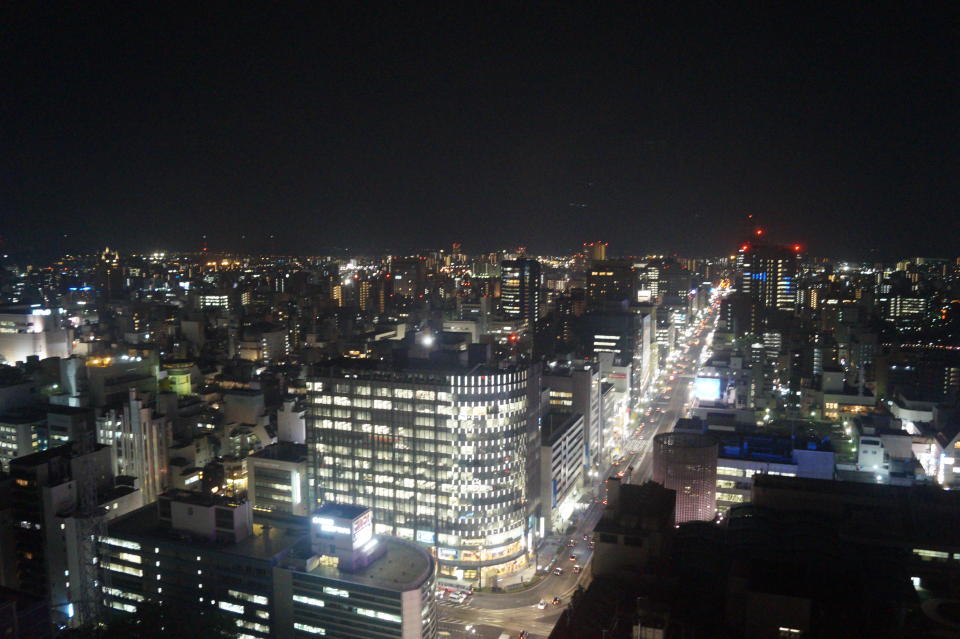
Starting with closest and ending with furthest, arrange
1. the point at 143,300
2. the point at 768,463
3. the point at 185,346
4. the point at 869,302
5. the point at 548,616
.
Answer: the point at 548,616
the point at 768,463
the point at 185,346
the point at 869,302
the point at 143,300

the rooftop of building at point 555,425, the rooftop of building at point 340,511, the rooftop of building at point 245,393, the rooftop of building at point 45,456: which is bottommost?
the rooftop of building at point 555,425

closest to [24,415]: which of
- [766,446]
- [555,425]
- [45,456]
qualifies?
[45,456]

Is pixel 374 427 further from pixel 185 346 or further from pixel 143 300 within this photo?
pixel 143 300

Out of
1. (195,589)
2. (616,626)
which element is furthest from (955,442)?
(195,589)

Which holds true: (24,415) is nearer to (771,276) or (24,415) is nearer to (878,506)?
(878,506)

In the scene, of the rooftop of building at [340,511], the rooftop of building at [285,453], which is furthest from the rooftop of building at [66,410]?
the rooftop of building at [340,511]

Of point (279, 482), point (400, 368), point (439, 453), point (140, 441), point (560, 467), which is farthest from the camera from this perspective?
point (140, 441)

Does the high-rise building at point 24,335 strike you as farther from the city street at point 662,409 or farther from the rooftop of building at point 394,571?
the city street at point 662,409
